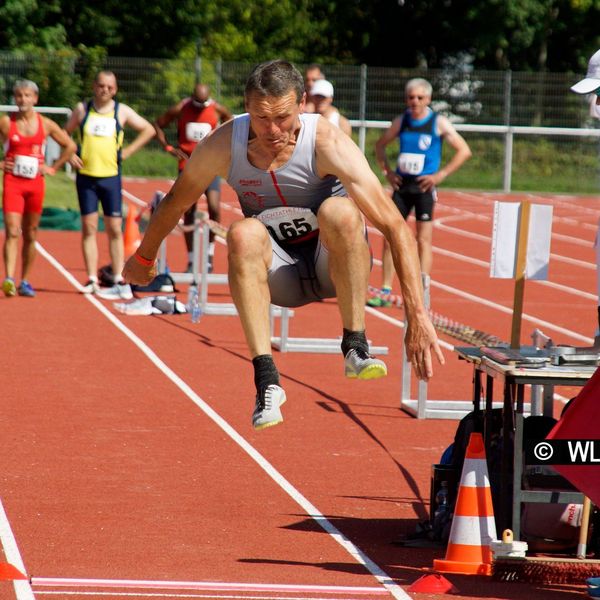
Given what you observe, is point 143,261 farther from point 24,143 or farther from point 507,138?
point 507,138

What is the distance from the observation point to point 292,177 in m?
5.89

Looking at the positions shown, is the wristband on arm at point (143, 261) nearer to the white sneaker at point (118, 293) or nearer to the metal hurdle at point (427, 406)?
the metal hurdle at point (427, 406)

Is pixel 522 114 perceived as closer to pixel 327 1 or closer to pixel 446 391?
pixel 327 1

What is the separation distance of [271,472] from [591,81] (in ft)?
9.56

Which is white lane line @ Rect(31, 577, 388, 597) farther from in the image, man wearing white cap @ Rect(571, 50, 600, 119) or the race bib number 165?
man wearing white cap @ Rect(571, 50, 600, 119)

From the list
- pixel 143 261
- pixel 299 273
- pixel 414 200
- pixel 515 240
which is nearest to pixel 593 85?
pixel 515 240

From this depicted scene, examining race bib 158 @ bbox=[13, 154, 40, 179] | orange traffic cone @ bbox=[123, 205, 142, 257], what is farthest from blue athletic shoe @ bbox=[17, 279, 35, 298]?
orange traffic cone @ bbox=[123, 205, 142, 257]

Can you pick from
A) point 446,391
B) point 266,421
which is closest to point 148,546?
point 266,421

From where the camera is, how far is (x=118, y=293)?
558 inches

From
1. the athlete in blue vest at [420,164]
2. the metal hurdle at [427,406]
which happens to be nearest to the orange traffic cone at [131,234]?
the athlete in blue vest at [420,164]

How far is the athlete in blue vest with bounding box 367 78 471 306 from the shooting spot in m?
13.6

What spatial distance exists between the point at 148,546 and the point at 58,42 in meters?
34.2

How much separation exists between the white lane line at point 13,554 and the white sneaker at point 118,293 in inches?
290

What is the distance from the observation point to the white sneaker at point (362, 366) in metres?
5.88
